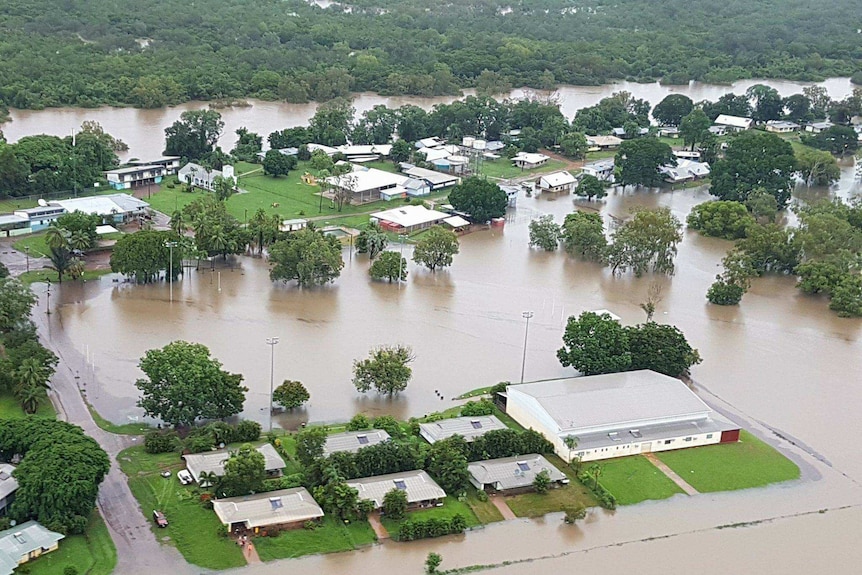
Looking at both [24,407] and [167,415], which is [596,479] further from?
[24,407]

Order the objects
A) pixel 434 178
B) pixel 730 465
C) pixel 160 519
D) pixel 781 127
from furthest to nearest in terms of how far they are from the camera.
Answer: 1. pixel 781 127
2. pixel 434 178
3. pixel 730 465
4. pixel 160 519

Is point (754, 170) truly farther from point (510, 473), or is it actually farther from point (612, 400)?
point (510, 473)

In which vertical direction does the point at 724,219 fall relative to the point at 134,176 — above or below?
below

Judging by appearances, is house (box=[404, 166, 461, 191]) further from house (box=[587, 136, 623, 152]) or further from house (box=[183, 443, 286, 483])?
house (box=[183, 443, 286, 483])

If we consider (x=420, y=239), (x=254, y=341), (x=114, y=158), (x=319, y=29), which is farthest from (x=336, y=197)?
(x=319, y=29)

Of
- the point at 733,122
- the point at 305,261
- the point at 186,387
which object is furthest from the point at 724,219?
the point at 186,387

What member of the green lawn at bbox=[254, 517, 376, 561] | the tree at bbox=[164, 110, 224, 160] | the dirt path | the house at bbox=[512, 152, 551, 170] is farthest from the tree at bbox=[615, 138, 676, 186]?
the green lawn at bbox=[254, 517, 376, 561]
